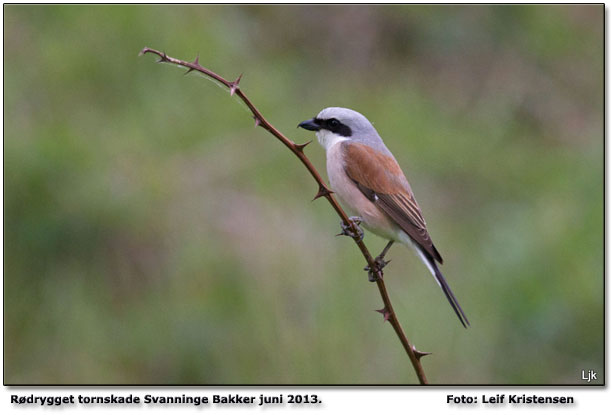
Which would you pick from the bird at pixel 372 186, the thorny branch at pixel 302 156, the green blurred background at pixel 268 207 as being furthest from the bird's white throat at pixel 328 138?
the green blurred background at pixel 268 207

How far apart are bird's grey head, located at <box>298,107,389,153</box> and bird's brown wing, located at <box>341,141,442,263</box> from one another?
4cm

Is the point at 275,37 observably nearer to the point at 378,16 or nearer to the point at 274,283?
the point at 378,16

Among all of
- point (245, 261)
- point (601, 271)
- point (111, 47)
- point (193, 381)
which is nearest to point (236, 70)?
point (111, 47)

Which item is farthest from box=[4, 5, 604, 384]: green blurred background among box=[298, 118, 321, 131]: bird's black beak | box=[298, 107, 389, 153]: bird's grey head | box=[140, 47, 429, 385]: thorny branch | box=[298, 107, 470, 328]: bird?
box=[140, 47, 429, 385]: thorny branch

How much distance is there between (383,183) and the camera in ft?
12.9

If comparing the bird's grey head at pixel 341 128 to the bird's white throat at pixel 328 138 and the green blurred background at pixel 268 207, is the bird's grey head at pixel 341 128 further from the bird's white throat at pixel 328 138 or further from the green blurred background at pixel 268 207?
the green blurred background at pixel 268 207

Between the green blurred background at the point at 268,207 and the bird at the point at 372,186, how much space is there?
3.97ft

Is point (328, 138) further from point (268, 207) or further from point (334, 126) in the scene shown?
point (268, 207)

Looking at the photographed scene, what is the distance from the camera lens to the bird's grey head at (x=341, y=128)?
3.67 m

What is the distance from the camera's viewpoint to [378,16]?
8188 mm

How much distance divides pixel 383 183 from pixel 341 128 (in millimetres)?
337

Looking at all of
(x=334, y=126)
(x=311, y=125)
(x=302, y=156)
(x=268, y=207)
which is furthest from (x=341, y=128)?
(x=268, y=207)

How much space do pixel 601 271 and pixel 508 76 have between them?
107 inches

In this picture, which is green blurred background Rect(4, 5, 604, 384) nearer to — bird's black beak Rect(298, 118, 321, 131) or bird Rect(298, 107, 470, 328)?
bird Rect(298, 107, 470, 328)
